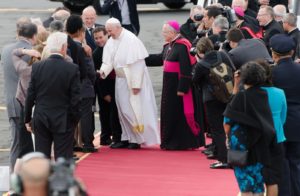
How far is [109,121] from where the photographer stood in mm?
15562

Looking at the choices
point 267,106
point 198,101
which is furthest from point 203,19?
point 267,106

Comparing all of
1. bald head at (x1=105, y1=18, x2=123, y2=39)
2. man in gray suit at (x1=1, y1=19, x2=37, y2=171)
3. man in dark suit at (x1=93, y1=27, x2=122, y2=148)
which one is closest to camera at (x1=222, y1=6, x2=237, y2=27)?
bald head at (x1=105, y1=18, x2=123, y2=39)

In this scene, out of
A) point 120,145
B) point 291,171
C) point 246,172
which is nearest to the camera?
point 246,172

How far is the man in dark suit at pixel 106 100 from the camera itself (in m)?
15.2

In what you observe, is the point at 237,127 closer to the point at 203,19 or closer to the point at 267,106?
the point at 267,106

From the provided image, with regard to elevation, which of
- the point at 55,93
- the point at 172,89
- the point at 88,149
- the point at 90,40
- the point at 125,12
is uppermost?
the point at 55,93

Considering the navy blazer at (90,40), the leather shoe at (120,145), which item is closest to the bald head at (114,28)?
the navy blazer at (90,40)

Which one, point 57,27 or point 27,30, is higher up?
point 27,30

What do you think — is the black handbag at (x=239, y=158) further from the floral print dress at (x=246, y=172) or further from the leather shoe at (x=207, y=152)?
the leather shoe at (x=207, y=152)

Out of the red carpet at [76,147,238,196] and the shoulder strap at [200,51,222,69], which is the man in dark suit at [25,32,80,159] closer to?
the red carpet at [76,147,238,196]

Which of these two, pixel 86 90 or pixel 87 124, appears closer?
pixel 86 90

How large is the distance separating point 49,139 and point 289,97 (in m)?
2.55

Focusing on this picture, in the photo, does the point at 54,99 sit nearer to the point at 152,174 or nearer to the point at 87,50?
the point at 152,174

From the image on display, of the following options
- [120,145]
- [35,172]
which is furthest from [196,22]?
[35,172]
